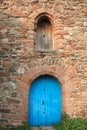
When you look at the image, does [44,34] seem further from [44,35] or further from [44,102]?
[44,102]

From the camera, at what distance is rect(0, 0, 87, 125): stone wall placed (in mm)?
10141

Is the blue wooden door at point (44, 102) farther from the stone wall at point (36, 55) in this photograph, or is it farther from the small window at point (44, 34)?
the small window at point (44, 34)

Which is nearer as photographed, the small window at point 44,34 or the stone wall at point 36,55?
the stone wall at point 36,55

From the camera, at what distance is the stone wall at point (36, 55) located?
10.1 meters

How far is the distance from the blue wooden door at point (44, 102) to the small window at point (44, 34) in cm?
111

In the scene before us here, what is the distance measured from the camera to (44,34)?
35.9 feet

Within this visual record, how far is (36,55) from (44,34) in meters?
1.00

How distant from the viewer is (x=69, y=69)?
10516 mm

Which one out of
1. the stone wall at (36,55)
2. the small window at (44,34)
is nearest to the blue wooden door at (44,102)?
the stone wall at (36,55)

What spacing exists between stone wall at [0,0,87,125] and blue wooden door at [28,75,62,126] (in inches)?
14.3

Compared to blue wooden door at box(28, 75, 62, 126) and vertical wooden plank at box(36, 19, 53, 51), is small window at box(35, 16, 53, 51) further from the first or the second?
blue wooden door at box(28, 75, 62, 126)

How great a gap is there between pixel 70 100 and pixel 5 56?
9.04 feet

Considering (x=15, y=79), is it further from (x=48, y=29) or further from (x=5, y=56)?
(x=48, y=29)

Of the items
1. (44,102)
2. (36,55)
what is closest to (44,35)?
(36,55)
